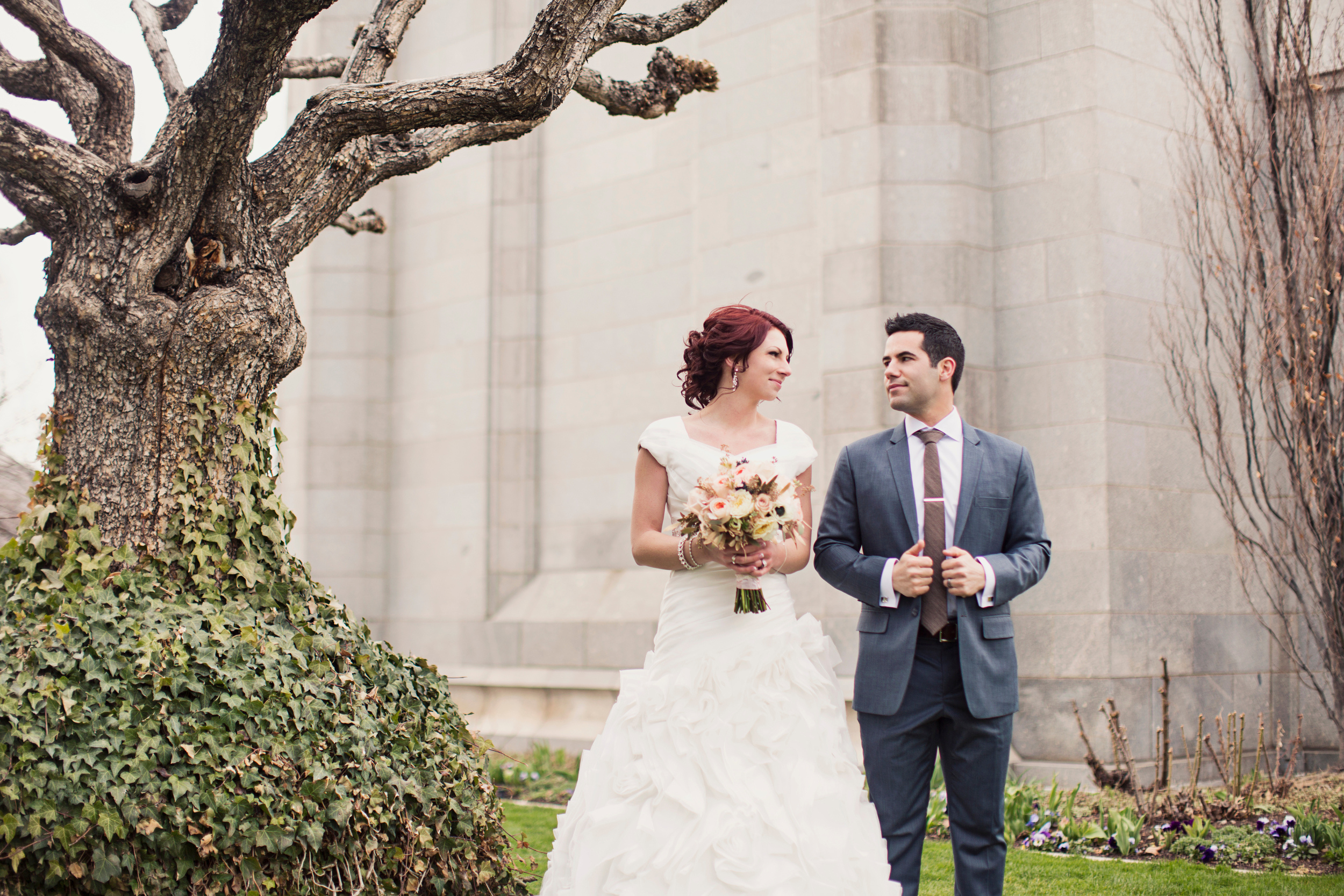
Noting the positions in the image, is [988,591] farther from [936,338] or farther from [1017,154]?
[1017,154]

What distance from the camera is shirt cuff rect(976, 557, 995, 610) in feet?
13.1

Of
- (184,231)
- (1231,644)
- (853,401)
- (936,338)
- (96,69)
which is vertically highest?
(96,69)

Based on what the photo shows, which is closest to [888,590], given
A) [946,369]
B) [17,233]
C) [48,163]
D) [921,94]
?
[946,369]

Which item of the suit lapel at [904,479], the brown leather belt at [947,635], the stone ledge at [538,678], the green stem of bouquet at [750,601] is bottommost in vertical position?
the stone ledge at [538,678]

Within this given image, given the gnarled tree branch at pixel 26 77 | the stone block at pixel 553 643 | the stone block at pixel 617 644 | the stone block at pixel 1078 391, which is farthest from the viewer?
the stone block at pixel 553 643

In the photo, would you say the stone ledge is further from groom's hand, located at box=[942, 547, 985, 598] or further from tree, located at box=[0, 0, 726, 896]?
groom's hand, located at box=[942, 547, 985, 598]

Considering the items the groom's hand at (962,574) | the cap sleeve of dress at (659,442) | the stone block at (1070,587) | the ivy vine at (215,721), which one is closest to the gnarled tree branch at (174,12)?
the ivy vine at (215,721)

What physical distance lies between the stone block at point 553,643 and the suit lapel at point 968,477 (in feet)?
19.0

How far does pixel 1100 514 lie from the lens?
764 cm

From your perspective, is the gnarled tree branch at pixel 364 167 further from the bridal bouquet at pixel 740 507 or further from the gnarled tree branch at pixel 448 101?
the bridal bouquet at pixel 740 507

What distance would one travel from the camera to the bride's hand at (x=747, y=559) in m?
3.85

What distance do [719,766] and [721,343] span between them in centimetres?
134

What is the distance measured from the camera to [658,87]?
5902 mm

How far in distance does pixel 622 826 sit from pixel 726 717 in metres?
0.44
